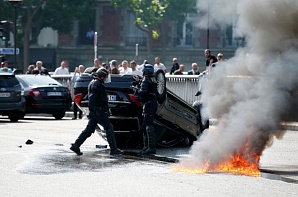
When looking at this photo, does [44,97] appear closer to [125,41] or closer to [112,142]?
[112,142]

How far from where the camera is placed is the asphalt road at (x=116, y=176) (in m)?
12.9

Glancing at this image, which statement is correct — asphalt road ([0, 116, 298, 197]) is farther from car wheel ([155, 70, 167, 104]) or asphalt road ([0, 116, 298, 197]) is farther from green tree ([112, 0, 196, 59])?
green tree ([112, 0, 196, 59])

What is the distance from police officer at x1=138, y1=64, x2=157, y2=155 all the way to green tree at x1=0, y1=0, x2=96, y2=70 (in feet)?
164

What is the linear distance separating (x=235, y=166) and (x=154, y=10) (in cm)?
5315

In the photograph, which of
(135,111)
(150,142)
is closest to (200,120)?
(135,111)

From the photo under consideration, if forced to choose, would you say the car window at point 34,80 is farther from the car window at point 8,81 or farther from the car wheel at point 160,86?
the car wheel at point 160,86

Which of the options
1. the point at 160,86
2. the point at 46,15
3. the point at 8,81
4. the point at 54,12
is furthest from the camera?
the point at 46,15

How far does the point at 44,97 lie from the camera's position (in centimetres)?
3144

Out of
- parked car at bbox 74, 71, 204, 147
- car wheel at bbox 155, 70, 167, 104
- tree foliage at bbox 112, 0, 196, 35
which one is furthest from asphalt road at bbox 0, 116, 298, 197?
tree foliage at bbox 112, 0, 196, 35

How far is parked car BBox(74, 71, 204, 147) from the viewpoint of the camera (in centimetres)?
1872

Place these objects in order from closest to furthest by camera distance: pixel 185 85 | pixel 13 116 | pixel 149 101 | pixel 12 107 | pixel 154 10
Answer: pixel 149 101 → pixel 12 107 → pixel 13 116 → pixel 185 85 → pixel 154 10

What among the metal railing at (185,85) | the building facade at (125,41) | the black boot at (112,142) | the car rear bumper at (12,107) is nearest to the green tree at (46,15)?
the building facade at (125,41)

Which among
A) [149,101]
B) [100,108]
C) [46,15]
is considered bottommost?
[100,108]

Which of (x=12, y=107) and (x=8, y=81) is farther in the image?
(x=8, y=81)
